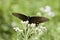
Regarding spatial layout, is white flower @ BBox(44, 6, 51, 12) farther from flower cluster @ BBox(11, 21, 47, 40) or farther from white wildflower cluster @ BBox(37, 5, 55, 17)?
flower cluster @ BBox(11, 21, 47, 40)

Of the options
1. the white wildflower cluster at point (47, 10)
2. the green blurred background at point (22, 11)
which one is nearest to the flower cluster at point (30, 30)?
the green blurred background at point (22, 11)

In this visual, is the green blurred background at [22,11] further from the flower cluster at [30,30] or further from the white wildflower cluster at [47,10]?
the flower cluster at [30,30]

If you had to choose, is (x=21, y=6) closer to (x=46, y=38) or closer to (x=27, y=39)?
(x=46, y=38)

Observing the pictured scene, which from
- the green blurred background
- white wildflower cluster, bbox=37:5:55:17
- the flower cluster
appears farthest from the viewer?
white wildflower cluster, bbox=37:5:55:17

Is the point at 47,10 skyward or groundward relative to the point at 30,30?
groundward

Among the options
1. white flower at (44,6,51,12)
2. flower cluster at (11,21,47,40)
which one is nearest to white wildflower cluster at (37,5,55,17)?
white flower at (44,6,51,12)

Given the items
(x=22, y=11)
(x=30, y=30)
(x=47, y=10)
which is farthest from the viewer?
(x=47, y=10)

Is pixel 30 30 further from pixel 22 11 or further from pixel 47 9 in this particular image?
pixel 47 9

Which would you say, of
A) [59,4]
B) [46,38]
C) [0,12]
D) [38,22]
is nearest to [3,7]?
[0,12]

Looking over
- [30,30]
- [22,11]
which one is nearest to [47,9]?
[22,11]
